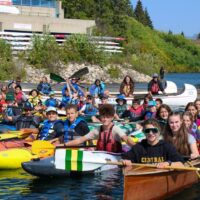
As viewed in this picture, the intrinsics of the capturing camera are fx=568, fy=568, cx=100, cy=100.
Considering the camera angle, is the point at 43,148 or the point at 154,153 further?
the point at 43,148

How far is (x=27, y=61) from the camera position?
34.9 metres

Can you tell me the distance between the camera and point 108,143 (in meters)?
8.65

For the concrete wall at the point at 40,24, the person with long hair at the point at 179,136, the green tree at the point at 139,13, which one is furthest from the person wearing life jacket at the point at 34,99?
the green tree at the point at 139,13

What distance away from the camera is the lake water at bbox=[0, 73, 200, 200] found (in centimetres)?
837

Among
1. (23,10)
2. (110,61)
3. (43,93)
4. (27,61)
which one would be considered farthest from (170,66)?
(43,93)

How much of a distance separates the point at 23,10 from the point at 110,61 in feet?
38.7

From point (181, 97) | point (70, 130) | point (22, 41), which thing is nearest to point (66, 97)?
point (181, 97)

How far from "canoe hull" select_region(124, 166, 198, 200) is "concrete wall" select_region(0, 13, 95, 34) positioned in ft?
106

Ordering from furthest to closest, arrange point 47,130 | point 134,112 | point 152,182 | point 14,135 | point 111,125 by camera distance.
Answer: point 134,112
point 14,135
point 47,130
point 111,125
point 152,182

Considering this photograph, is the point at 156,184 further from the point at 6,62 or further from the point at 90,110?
the point at 6,62

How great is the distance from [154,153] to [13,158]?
3580 millimetres

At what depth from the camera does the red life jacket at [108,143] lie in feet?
27.9

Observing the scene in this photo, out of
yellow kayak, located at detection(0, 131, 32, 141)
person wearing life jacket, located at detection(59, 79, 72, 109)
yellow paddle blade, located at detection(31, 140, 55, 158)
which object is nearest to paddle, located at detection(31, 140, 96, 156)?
yellow paddle blade, located at detection(31, 140, 55, 158)

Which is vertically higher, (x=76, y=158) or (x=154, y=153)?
(x=154, y=153)
